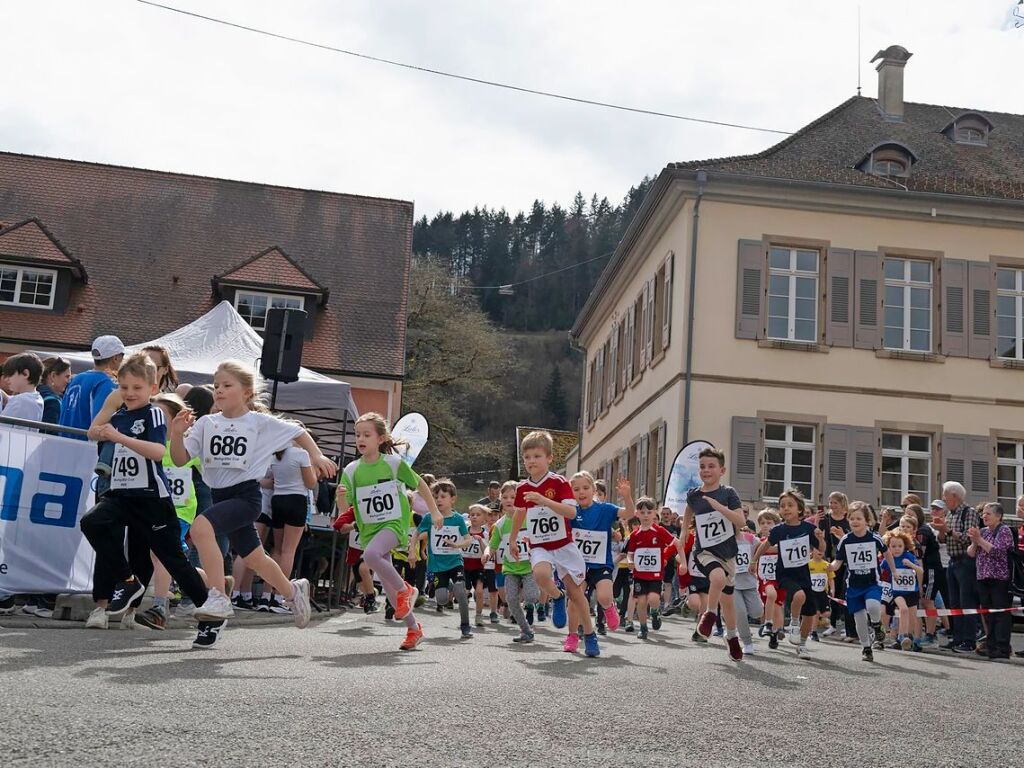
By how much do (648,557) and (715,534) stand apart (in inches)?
171

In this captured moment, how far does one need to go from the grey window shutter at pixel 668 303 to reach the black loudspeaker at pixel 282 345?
1614 cm

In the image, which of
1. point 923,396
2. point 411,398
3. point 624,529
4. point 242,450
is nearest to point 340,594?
point 624,529

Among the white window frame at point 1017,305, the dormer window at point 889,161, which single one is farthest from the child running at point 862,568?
the dormer window at point 889,161

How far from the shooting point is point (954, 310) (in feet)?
96.3

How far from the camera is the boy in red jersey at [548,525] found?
9797 mm

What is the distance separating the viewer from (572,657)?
9727 millimetres

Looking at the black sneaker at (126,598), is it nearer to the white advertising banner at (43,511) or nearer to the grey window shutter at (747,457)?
the white advertising banner at (43,511)

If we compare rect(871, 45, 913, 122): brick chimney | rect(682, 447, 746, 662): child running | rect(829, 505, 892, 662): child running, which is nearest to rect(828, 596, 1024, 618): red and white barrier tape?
rect(829, 505, 892, 662): child running

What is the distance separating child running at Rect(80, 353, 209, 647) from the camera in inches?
318

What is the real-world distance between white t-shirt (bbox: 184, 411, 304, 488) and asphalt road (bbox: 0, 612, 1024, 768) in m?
1.07

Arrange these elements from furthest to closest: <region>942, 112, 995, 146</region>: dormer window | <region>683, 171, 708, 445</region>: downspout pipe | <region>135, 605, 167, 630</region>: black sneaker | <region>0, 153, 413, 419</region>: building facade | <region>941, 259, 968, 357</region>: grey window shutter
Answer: <region>0, 153, 413, 419</region>: building facade → <region>942, 112, 995, 146</region>: dormer window → <region>941, 259, 968, 357</region>: grey window shutter → <region>683, 171, 708, 445</region>: downspout pipe → <region>135, 605, 167, 630</region>: black sneaker

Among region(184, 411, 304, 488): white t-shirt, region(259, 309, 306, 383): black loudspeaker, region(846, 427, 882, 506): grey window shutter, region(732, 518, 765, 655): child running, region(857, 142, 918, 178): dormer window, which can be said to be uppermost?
region(857, 142, 918, 178): dormer window

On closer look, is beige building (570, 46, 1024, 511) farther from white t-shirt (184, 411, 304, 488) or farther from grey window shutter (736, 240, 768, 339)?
white t-shirt (184, 411, 304, 488)

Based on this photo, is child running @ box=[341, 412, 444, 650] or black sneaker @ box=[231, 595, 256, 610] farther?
black sneaker @ box=[231, 595, 256, 610]
